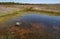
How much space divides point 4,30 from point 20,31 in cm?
41

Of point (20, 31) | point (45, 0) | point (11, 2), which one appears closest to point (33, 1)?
point (45, 0)

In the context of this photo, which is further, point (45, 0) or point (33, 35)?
point (45, 0)

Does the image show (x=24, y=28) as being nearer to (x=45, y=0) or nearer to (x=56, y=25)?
(x=56, y=25)

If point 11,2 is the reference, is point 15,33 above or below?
above

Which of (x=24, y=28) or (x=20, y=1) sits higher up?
(x=24, y=28)

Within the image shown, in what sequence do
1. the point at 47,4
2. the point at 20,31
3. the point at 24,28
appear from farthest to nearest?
1. the point at 47,4
2. the point at 24,28
3. the point at 20,31

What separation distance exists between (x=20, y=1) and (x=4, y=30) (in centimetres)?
454

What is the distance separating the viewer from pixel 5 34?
3184mm

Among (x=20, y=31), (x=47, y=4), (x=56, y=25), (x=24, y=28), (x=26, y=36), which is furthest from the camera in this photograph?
(x=47, y=4)

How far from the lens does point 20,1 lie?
7789 millimetres

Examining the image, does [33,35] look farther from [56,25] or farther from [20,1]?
[20,1]

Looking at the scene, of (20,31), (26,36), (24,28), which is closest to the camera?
(26,36)

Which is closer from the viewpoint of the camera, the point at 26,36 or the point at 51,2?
the point at 26,36

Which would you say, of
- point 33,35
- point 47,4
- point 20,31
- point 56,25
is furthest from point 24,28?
point 47,4
